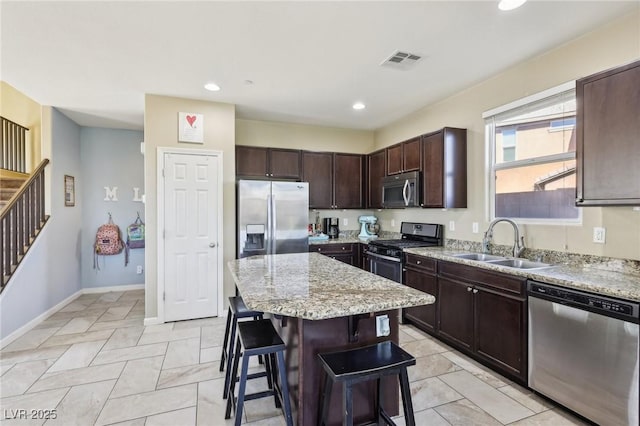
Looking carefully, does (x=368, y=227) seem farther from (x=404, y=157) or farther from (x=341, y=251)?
(x=404, y=157)

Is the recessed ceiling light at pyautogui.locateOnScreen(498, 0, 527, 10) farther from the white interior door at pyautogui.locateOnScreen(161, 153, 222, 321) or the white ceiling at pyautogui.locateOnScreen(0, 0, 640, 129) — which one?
the white interior door at pyautogui.locateOnScreen(161, 153, 222, 321)

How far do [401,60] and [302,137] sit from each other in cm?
247

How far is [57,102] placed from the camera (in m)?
3.92

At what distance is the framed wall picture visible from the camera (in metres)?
4.49

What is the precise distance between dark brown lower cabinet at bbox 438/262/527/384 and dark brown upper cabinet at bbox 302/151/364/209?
2254mm

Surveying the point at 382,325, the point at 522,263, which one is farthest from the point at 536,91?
the point at 382,325

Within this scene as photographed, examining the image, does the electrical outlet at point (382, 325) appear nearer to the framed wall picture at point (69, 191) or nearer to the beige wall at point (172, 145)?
the beige wall at point (172, 145)

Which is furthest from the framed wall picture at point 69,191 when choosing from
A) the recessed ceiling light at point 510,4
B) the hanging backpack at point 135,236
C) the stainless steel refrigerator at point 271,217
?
the recessed ceiling light at point 510,4

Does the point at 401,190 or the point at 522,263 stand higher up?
the point at 401,190

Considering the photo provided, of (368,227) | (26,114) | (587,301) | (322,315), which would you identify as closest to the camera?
(322,315)

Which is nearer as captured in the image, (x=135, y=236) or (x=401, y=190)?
(x=401, y=190)

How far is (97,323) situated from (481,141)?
5.02 meters

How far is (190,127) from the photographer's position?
3.84 metres

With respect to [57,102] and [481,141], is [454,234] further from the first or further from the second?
[57,102]
